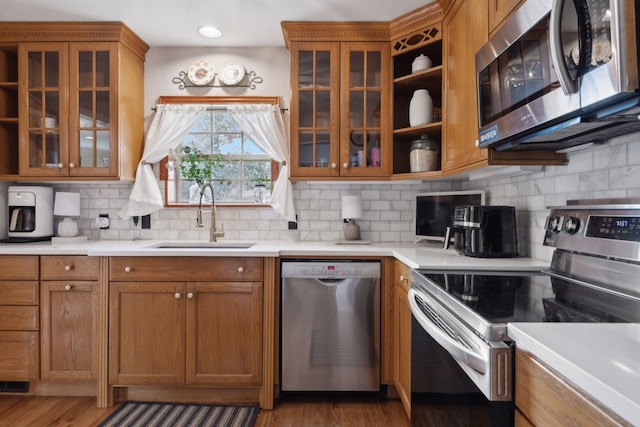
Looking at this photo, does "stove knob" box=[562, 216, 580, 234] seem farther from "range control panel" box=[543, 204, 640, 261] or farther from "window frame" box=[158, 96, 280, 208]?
"window frame" box=[158, 96, 280, 208]

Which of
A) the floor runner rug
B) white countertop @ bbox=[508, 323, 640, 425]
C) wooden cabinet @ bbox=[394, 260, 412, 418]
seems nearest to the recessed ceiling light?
wooden cabinet @ bbox=[394, 260, 412, 418]

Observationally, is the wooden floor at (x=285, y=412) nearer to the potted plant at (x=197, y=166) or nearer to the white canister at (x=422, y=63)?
the potted plant at (x=197, y=166)

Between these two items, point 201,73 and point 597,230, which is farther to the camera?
point 201,73

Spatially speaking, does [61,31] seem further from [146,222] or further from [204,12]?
[146,222]

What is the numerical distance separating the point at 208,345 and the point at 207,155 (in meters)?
1.43

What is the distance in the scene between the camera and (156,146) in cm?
273

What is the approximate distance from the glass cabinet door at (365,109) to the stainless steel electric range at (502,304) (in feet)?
3.60

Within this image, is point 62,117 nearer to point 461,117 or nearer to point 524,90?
point 461,117

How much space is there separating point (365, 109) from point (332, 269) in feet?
3.62

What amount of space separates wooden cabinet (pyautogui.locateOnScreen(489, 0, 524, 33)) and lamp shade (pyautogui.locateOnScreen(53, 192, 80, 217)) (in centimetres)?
277

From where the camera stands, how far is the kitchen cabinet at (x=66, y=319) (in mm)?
2197

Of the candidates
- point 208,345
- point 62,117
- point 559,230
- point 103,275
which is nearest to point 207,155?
point 62,117

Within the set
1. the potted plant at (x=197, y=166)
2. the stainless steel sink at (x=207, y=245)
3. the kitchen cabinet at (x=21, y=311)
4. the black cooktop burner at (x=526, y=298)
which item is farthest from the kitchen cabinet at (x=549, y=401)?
the kitchen cabinet at (x=21, y=311)

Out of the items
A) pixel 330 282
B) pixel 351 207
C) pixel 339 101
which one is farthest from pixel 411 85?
pixel 330 282
